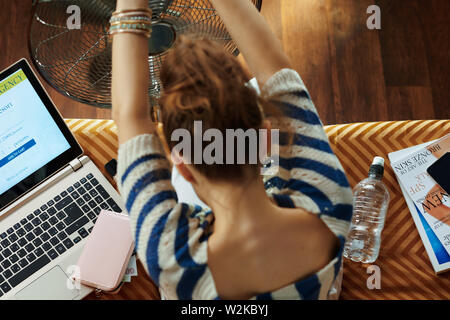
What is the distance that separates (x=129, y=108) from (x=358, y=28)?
1306 millimetres

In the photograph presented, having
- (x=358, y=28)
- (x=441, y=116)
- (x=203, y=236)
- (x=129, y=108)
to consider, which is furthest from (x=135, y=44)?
(x=441, y=116)

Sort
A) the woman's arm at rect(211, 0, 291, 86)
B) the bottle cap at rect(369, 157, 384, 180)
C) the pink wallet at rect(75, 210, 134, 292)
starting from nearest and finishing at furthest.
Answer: the woman's arm at rect(211, 0, 291, 86), the pink wallet at rect(75, 210, 134, 292), the bottle cap at rect(369, 157, 384, 180)

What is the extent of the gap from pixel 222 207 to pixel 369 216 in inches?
20.0

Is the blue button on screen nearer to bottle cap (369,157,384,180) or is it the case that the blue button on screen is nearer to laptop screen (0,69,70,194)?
laptop screen (0,69,70,194)

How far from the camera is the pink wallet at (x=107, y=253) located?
2.49 feet

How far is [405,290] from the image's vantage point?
861 millimetres

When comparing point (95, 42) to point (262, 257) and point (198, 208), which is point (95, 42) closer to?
point (198, 208)

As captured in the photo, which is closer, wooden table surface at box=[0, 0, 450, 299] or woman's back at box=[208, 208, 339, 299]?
woman's back at box=[208, 208, 339, 299]

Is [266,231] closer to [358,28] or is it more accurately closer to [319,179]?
[319,179]

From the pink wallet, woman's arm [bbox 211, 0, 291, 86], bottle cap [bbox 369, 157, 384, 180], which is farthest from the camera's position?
bottle cap [bbox 369, 157, 384, 180]

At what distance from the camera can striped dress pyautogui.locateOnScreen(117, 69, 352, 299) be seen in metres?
0.59

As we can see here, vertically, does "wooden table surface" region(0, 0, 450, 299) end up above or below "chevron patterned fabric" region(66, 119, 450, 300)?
above

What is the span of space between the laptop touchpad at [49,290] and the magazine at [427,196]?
0.75 meters

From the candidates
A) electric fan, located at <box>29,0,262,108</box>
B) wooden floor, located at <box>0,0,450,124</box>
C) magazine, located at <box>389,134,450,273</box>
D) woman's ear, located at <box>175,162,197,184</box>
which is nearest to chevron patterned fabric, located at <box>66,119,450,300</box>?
magazine, located at <box>389,134,450,273</box>
